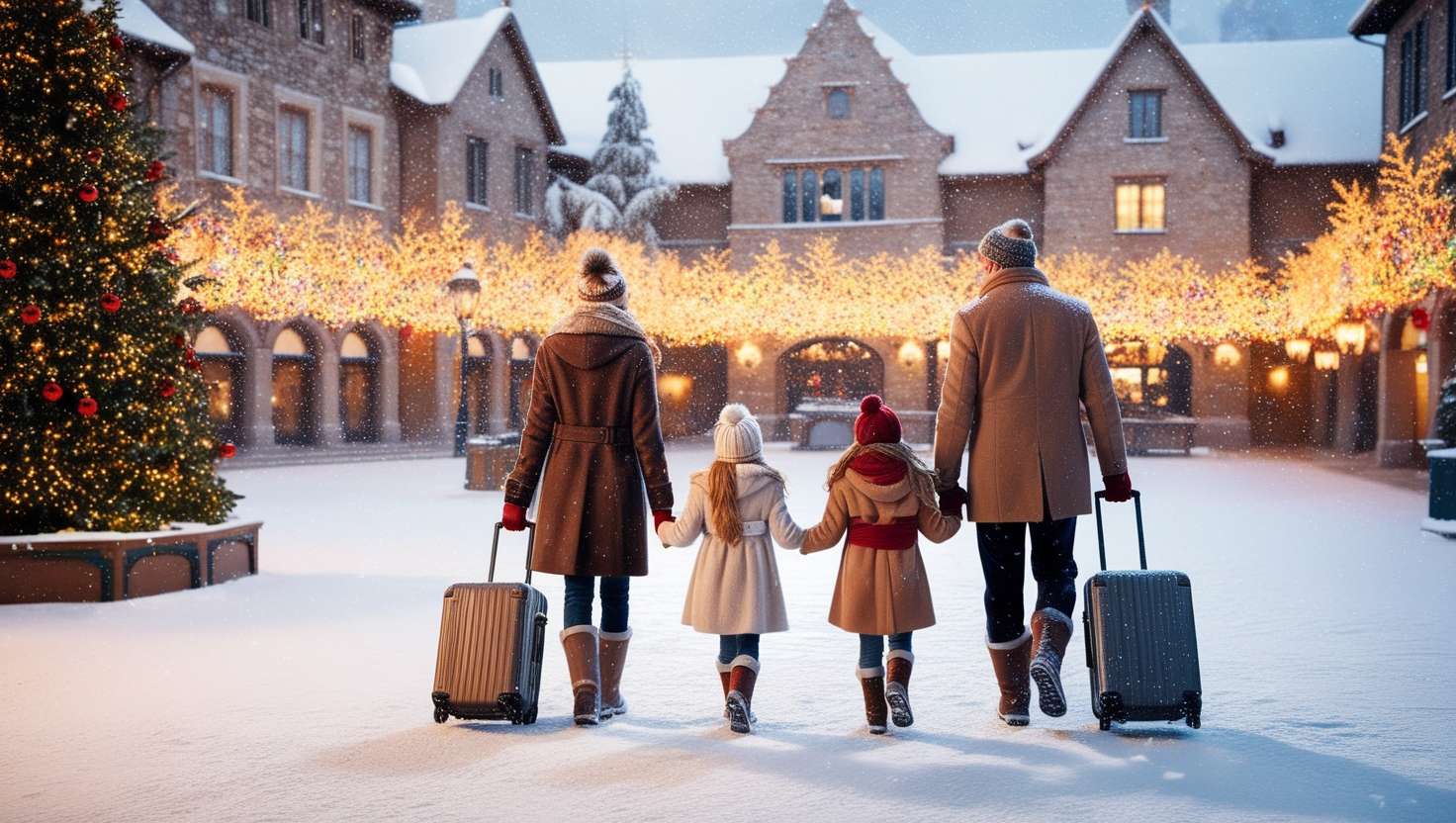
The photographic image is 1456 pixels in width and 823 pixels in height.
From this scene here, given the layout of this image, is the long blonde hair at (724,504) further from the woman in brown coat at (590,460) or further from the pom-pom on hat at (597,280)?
the pom-pom on hat at (597,280)

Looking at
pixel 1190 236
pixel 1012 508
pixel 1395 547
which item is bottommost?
pixel 1395 547

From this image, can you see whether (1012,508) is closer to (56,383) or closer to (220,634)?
(220,634)

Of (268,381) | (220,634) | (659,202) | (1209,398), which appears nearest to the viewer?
(220,634)

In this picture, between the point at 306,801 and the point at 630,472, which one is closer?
the point at 306,801

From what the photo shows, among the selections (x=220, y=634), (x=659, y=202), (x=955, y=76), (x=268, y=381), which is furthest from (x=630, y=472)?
(x=955, y=76)

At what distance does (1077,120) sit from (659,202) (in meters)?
11.0

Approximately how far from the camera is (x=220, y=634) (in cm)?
693

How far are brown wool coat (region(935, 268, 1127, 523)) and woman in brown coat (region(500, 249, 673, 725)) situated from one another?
1.19 m

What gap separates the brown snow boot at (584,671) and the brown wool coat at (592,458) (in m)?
0.26

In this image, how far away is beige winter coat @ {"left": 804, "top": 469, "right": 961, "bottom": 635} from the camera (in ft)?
16.0

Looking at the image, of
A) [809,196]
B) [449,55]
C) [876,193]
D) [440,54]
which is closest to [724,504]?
[449,55]

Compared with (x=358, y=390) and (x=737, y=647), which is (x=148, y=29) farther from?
(x=737, y=647)

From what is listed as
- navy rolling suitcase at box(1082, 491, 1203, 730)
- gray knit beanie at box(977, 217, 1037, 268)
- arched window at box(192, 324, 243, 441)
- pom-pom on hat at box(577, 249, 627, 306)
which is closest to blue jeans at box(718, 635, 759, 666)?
navy rolling suitcase at box(1082, 491, 1203, 730)

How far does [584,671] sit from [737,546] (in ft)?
2.60
